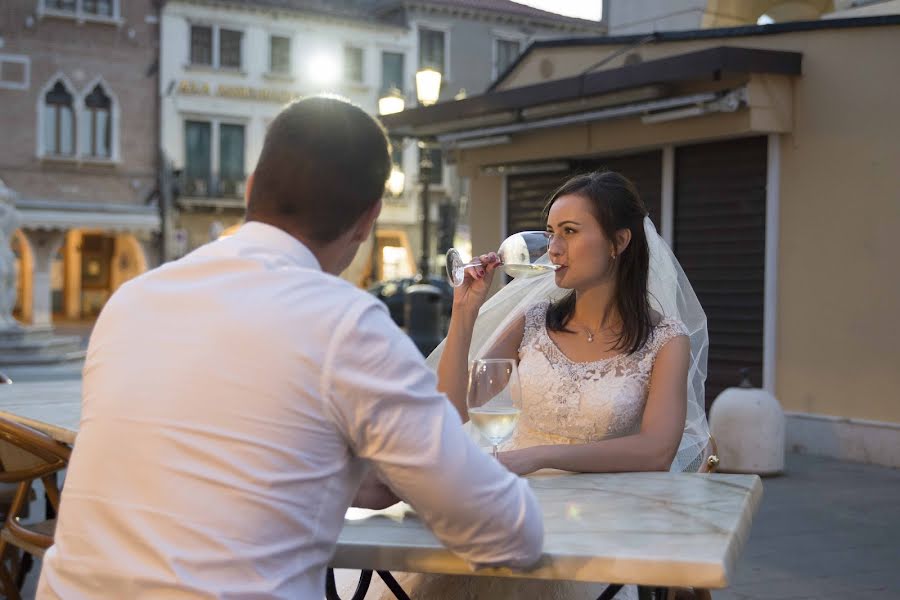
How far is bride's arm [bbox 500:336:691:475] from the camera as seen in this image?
2.72 m

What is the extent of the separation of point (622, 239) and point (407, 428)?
2029mm

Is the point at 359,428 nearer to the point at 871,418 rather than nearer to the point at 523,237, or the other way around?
the point at 523,237

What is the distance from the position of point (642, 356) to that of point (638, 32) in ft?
31.6

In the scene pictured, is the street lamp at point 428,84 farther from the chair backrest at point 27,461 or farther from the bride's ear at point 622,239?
the bride's ear at point 622,239

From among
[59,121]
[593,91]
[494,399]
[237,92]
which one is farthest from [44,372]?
[237,92]

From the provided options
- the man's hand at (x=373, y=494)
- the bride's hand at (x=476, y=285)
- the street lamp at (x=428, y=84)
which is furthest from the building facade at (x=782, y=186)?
the man's hand at (x=373, y=494)

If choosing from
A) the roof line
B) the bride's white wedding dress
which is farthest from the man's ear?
the roof line

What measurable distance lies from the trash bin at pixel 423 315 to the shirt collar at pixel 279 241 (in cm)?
1431

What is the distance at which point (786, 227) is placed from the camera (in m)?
9.37

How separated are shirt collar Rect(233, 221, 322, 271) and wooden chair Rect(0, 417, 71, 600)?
1948 mm

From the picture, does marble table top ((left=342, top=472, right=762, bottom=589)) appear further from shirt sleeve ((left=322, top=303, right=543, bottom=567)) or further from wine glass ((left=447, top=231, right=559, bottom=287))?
wine glass ((left=447, top=231, right=559, bottom=287))

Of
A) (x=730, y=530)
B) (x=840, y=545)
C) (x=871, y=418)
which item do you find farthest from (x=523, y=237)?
(x=871, y=418)

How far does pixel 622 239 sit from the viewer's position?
3.48m

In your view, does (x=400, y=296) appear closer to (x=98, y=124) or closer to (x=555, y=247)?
(x=98, y=124)
